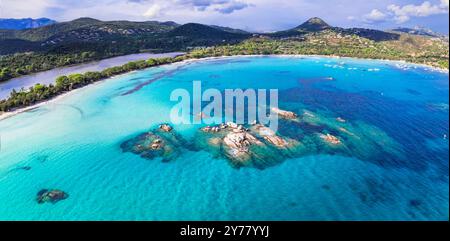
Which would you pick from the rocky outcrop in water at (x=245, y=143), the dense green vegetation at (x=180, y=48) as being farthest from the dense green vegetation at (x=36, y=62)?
the rocky outcrop in water at (x=245, y=143)

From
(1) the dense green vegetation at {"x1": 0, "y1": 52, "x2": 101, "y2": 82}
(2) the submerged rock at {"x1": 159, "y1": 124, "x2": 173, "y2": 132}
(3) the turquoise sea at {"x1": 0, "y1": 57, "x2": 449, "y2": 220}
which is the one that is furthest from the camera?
(1) the dense green vegetation at {"x1": 0, "y1": 52, "x2": 101, "y2": 82}

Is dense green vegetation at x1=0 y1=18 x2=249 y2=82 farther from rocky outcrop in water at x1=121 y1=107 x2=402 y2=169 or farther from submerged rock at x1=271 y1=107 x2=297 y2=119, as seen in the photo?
submerged rock at x1=271 y1=107 x2=297 y2=119

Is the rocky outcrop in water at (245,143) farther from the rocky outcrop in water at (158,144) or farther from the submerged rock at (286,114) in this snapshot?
the submerged rock at (286,114)

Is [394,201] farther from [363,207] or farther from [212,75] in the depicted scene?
[212,75]

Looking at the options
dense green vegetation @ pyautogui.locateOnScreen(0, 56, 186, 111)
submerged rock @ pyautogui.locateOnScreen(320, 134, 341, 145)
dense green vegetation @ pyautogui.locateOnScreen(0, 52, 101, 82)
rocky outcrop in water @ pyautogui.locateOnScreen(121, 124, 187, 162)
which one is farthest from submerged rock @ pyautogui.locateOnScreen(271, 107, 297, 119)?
dense green vegetation @ pyautogui.locateOnScreen(0, 52, 101, 82)

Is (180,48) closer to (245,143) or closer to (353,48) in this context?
(353,48)

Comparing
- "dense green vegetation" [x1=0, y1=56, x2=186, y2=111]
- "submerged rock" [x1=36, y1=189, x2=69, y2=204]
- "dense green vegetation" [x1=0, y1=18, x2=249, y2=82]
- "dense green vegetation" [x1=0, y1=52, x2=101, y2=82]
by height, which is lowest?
"submerged rock" [x1=36, y1=189, x2=69, y2=204]
